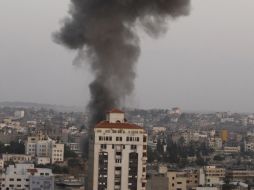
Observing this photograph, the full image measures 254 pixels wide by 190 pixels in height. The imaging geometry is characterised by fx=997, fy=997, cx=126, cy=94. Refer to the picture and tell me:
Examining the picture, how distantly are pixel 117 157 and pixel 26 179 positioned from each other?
760cm

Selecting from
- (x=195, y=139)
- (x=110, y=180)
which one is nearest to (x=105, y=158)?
(x=110, y=180)

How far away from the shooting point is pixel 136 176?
17062mm

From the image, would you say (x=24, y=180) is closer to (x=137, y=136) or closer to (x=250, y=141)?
(x=137, y=136)

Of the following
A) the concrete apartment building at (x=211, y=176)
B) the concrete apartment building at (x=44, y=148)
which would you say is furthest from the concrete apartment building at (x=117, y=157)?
the concrete apartment building at (x=44, y=148)

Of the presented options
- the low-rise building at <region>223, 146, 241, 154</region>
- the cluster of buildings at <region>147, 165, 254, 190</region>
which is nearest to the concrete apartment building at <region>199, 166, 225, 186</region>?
the cluster of buildings at <region>147, 165, 254, 190</region>

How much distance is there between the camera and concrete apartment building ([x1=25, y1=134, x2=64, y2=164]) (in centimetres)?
3709

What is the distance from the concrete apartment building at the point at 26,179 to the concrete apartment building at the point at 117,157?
6.34 meters

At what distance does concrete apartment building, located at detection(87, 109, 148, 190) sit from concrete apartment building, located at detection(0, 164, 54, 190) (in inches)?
250

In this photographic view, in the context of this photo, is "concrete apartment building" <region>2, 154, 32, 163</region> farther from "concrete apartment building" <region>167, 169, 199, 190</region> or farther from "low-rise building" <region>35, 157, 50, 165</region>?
"concrete apartment building" <region>167, 169, 199, 190</region>

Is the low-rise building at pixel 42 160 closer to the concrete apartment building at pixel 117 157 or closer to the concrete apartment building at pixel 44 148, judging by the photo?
the concrete apartment building at pixel 44 148

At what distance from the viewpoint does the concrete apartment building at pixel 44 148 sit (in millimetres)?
37094

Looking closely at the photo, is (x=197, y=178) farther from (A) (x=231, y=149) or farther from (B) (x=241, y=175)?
(A) (x=231, y=149)

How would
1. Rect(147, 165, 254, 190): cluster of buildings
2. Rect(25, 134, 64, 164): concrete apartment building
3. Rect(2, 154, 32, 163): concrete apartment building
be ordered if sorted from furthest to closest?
Rect(25, 134, 64, 164): concrete apartment building < Rect(2, 154, 32, 163): concrete apartment building < Rect(147, 165, 254, 190): cluster of buildings

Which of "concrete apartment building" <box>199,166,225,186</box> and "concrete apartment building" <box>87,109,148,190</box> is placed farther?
"concrete apartment building" <box>199,166,225,186</box>
